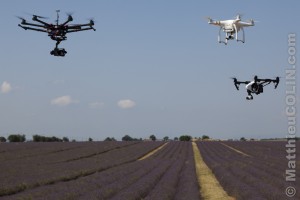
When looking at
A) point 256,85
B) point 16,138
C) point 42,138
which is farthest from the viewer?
point 42,138

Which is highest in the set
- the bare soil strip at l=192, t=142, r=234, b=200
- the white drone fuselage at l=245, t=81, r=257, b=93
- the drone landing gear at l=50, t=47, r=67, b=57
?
the drone landing gear at l=50, t=47, r=67, b=57

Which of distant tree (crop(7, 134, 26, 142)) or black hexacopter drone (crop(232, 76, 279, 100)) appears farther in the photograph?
distant tree (crop(7, 134, 26, 142))

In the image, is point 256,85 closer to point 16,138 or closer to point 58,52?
point 58,52

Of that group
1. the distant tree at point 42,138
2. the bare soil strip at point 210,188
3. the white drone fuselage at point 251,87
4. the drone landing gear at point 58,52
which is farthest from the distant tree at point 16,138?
the white drone fuselage at point 251,87

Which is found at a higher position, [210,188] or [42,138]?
[42,138]

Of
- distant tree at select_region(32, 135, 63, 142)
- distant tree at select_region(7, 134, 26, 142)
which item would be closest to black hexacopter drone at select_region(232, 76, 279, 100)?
distant tree at select_region(7, 134, 26, 142)

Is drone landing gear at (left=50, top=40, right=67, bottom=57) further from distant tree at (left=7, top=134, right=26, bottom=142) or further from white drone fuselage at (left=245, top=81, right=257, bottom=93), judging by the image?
distant tree at (left=7, top=134, right=26, bottom=142)

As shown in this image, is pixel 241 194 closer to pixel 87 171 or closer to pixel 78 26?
pixel 78 26

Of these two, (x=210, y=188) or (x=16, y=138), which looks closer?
(x=210, y=188)

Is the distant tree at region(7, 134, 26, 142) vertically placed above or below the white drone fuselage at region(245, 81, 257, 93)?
above

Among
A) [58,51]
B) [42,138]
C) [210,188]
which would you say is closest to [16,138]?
[42,138]

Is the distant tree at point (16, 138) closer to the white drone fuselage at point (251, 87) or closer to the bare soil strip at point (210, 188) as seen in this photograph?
the bare soil strip at point (210, 188)
